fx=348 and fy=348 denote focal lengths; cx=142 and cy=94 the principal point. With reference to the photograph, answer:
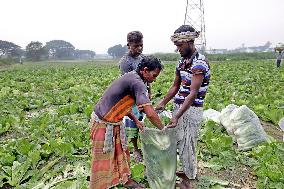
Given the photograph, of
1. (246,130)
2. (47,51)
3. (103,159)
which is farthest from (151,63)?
(47,51)

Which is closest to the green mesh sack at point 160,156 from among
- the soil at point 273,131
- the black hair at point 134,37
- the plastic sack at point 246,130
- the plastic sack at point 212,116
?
the black hair at point 134,37

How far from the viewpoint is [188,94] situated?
3197mm

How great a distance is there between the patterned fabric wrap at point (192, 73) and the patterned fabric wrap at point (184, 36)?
17 centimetres

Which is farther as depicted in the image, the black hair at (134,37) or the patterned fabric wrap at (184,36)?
the black hair at (134,37)

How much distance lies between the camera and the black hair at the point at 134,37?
3587 mm

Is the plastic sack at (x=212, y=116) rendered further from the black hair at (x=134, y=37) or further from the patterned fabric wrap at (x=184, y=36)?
the patterned fabric wrap at (x=184, y=36)

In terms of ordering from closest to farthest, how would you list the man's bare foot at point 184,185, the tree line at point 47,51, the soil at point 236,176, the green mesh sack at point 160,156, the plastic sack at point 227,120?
the green mesh sack at point 160,156 < the man's bare foot at point 184,185 < the soil at point 236,176 < the plastic sack at point 227,120 < the tree line at point 47,51

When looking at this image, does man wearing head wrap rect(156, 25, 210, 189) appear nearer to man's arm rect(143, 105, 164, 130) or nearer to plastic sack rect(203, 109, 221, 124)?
man's arm rect(143, 105, 164, 130)

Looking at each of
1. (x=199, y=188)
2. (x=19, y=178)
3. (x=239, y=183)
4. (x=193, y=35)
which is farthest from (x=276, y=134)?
(x=19, y=178)

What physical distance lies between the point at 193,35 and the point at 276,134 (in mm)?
3489

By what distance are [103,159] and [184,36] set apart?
1289 millimetres

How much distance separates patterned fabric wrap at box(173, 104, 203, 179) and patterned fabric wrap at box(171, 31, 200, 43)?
0.63 metres

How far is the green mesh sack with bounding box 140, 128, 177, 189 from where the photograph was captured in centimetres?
299

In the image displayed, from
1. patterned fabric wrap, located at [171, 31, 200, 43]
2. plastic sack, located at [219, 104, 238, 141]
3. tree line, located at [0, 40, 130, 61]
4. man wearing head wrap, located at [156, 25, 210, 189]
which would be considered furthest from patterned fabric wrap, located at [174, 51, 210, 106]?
tree line, located at [0, 40, 130, 61]
